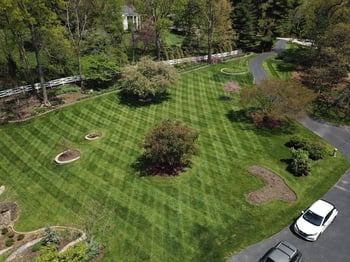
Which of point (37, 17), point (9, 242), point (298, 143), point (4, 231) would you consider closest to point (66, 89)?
point (37, 17)

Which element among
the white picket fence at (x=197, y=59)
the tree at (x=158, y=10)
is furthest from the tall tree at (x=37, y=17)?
the white picket fence at (x=197, y=59)

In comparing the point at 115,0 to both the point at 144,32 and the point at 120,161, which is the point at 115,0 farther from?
the point at 120,161

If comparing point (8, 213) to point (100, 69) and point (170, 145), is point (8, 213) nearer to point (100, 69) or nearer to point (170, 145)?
point (170, 145)

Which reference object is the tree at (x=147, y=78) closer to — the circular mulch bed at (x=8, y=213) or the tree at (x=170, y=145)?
the tree at (x=170, y=145)

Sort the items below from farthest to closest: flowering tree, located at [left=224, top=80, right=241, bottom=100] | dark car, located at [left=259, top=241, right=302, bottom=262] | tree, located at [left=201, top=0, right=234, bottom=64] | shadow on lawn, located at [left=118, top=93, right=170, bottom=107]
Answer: tree, located at [left=201, top=0, right=234, bottom=64]
flowering tree, located at [left=224, top=80, right=241, bottom=100]
shadow on lawn, located at [left=118, top=93, right=170, bottom=107]
dark car, located at [left=259, top=241, right=302, bottom=262]

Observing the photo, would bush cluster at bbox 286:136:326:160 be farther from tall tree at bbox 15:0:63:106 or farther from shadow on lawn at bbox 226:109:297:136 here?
tall tree at bbox 15:0:63:106

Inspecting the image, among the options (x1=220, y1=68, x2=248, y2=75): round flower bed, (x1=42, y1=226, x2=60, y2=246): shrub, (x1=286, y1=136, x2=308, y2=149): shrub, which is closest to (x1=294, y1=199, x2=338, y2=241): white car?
(x1=286, y1=136, x2=308, y2=149): shrub
